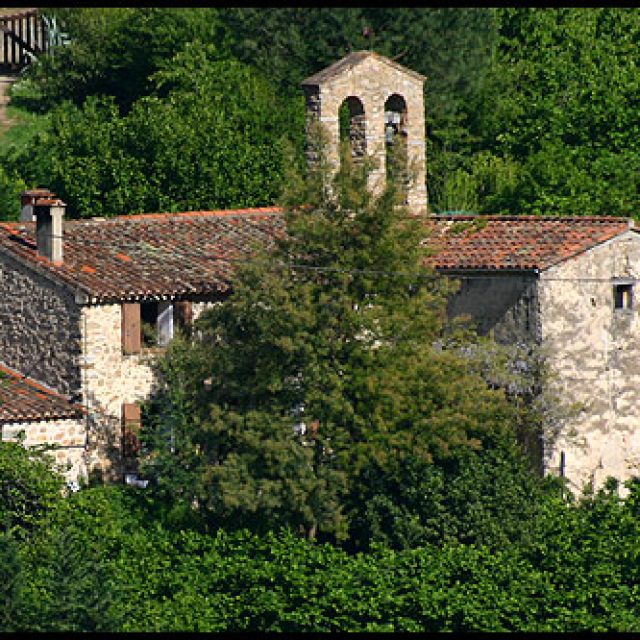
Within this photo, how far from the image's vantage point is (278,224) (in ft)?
107

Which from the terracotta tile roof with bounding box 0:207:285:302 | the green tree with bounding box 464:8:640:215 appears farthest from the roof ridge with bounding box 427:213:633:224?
the green tree with bounding box 464:8:640:215

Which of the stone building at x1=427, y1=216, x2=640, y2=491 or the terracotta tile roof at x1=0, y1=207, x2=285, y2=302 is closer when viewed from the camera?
the terracotta tile roof at x1=0, y1=207, x2=285, y2=302

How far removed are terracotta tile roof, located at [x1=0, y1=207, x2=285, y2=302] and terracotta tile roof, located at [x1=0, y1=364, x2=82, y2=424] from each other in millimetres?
1665

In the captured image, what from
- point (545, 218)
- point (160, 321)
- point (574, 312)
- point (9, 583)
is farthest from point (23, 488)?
point (545, 218)

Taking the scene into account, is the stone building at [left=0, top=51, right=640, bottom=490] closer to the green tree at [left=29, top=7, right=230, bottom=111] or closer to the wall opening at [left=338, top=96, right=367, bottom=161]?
the wall opening at [left=338, top=96, right=367, bottom=161]

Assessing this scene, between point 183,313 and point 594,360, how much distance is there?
20.7 ft

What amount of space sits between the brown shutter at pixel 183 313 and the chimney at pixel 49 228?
1.89 metres

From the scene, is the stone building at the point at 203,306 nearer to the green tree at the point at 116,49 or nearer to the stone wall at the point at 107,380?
the stone wall at the point at 107,380

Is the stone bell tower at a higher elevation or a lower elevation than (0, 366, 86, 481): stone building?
higher

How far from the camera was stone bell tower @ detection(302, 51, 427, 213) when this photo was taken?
104ft

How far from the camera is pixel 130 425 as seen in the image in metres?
29.7

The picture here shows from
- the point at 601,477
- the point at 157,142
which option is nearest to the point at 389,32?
the point at 157,142

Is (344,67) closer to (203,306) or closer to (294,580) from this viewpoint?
(203,306)

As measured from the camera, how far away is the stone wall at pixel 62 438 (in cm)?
2866
